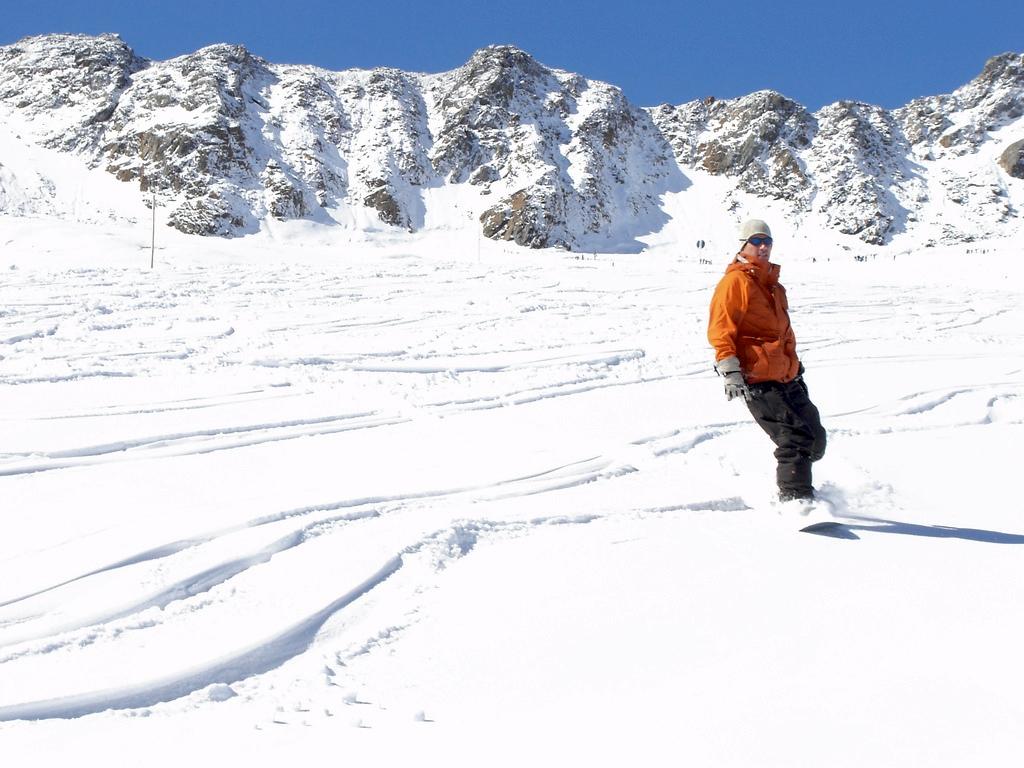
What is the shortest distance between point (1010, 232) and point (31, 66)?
284ft

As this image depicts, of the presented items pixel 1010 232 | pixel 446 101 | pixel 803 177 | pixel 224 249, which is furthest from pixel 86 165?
pixel 1010 232

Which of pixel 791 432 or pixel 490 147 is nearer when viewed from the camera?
pixel 791 432

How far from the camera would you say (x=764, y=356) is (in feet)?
13.2

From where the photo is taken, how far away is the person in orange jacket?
4020 mm

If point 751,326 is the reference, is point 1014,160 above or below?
above

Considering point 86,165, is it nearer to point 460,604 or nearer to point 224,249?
point 224,249

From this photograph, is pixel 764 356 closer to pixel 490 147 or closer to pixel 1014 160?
pixel 490 147

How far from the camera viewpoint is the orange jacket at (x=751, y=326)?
4012 millimetres

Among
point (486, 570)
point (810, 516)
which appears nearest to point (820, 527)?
point (810, 516)

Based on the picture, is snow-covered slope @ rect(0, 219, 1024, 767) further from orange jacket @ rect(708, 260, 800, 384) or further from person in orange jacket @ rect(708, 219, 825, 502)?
orange jacket @ rect(708, 260, 800, 384)

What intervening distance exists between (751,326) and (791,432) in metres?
0.60

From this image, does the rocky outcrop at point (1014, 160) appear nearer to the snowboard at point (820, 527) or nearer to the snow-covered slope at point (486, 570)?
the snow-covered slope at point (486, 570)

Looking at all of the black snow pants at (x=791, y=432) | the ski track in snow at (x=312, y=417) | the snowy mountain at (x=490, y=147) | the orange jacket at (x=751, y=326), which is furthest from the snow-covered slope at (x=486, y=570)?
the snowy mountain at (x=490, y=147)

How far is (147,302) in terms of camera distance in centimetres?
1296
